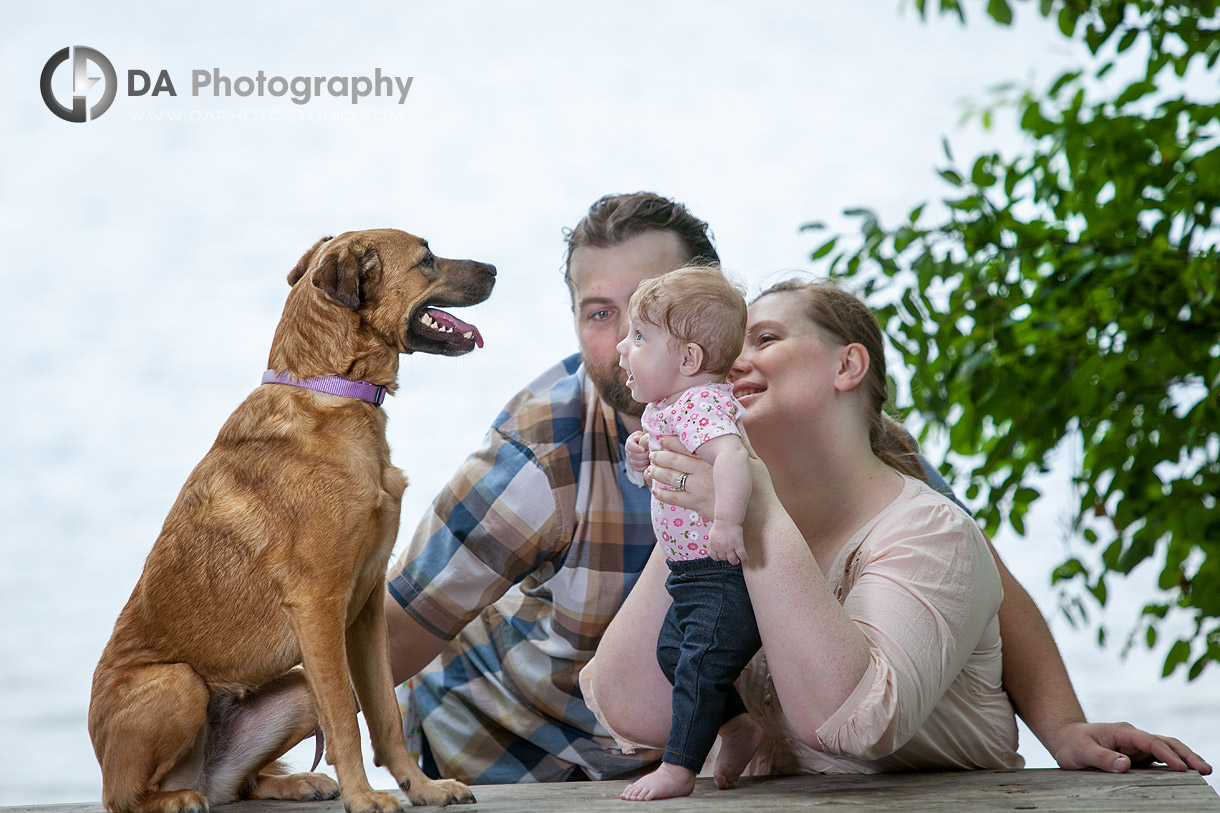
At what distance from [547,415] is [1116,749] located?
1506 millimetres

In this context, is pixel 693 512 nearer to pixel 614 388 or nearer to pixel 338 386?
pixel 338 386

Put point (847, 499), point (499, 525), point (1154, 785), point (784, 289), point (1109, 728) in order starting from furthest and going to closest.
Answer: point (499, 525)
point (784, 289)
point (847, 499)
point (1109, 728)
point (1154, 785)

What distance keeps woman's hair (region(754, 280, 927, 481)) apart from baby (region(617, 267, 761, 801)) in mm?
408

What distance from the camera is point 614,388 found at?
2572 mm

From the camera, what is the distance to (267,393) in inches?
67.3

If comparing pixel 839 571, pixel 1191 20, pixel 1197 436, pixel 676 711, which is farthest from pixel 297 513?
pixel 1191 20

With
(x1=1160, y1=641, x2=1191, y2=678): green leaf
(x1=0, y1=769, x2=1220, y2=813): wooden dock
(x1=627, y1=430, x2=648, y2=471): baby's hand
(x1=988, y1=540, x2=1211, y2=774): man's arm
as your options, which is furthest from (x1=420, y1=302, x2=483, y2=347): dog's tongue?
(x1=1160, y1=641, x2=1191, y2=678): green leaf

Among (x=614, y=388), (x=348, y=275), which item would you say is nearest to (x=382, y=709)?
(x=348, y=275)

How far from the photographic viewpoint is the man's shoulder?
270 centimetres

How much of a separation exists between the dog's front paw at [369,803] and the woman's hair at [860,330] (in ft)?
3.89

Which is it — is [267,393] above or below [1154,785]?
above

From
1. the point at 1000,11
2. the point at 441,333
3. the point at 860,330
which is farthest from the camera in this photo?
the point at 1000,11

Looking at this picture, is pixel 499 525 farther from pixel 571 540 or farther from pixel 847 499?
pixel 847 499

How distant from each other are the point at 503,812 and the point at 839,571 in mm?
753
